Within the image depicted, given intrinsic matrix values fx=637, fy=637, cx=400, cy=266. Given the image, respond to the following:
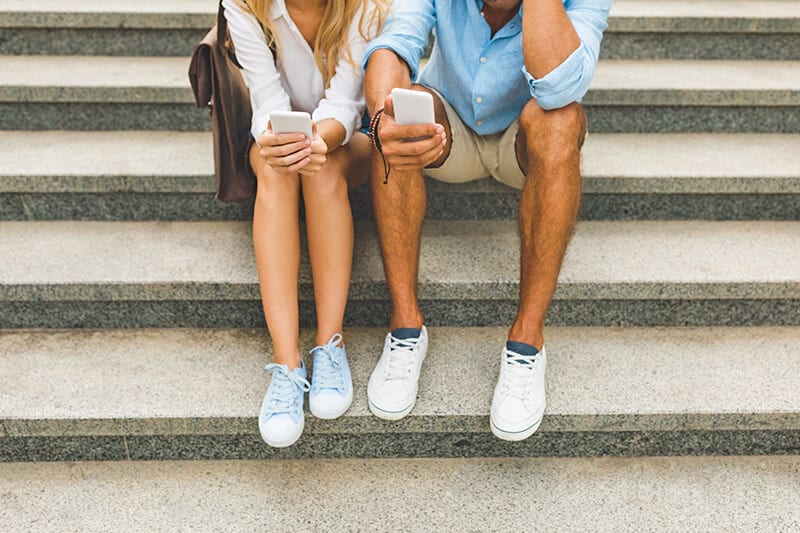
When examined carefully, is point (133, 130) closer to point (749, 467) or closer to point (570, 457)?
point (570, 457)

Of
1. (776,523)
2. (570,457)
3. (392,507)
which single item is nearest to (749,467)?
(776,523)

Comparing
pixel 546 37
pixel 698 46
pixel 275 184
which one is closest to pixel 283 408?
pixel 275 184

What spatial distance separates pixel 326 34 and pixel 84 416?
1117mm

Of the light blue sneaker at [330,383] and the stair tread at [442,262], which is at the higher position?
the stair tread at [442,262]

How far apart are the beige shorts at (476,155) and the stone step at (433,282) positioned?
228 millimetres

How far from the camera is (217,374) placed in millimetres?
1647

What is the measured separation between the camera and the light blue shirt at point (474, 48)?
1.60 metres

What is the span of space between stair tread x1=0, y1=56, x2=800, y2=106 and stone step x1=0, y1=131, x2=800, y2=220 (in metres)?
0.20

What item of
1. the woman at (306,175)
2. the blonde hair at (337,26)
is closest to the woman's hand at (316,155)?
the woman at (306,175)

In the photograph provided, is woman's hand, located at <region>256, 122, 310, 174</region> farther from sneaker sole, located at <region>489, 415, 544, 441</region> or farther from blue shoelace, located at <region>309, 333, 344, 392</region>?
sneaker sole, located at <region>489, 415, 544, 441</region>

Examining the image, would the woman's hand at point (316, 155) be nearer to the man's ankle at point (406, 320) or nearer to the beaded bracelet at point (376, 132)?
the beaded bracelet at point (376, 132)

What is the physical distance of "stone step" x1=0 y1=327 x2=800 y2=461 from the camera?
1547 millimetres

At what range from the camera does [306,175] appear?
155cm

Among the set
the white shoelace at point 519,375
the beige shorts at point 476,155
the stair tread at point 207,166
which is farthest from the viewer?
the stair tread at point 207,166
